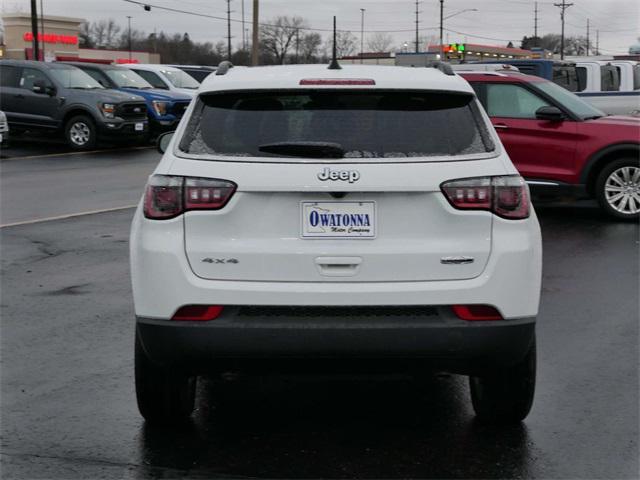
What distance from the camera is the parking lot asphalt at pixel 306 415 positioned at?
14.9 ft

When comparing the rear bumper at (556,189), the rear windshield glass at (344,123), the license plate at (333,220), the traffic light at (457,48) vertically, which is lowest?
the rear bumper at (556,189)

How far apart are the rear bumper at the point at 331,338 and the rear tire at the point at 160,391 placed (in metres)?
0.36

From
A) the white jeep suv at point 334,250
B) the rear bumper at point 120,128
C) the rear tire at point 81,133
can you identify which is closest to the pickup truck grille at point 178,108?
the rear bumper at point 120,128

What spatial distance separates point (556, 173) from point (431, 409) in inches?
327

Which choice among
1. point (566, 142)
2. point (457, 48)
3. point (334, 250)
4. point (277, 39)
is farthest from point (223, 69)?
point (277, 39)

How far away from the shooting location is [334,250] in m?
4.30

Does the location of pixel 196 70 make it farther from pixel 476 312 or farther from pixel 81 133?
pixel 476 312

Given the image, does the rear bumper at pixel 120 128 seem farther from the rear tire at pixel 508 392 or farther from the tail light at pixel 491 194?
the tail light at pixel 491 194

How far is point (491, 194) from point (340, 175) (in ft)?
A: 2.15

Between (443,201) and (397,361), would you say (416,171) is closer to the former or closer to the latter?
(443,201)

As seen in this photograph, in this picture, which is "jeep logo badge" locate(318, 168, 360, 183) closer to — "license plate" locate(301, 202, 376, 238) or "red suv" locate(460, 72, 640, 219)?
"license plate" locate(301, 202, 376, 238)

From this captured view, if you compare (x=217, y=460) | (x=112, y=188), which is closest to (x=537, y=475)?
(x=217, y=460)

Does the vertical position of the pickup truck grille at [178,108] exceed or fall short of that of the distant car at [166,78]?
it falls short

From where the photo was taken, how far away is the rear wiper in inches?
173
